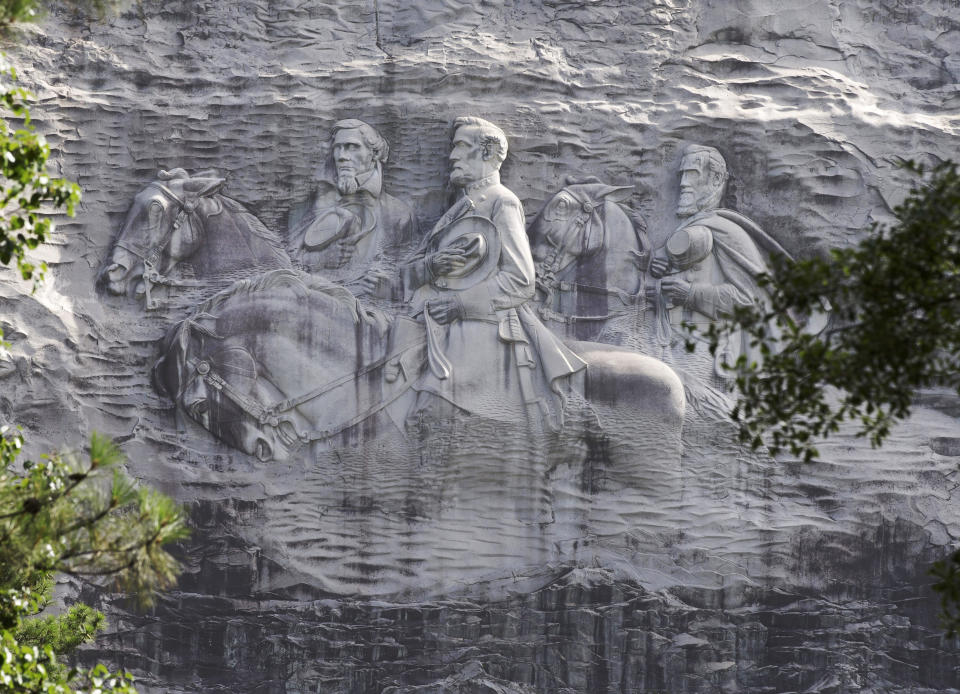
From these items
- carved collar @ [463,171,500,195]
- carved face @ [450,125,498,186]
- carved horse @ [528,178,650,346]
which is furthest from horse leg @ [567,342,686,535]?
carved face @ [450,125,498,186]

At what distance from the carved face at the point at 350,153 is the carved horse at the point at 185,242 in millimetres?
729

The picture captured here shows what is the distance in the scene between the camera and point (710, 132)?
45.2ft

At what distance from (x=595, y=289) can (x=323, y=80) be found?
2582mm

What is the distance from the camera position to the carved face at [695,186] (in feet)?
44.5

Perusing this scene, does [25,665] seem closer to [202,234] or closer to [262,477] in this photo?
[262,477]

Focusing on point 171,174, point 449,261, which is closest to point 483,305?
point 449,261

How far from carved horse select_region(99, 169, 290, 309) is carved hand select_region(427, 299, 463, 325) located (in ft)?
3.79

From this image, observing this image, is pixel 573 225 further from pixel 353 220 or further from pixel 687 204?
pixel 353 220

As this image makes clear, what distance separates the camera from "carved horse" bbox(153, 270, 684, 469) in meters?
13.0

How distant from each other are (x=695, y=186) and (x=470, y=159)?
1.70 m

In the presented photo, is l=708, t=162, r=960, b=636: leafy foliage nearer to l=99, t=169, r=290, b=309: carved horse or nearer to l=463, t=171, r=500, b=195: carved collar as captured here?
l=463, t=171, r=500, b=195: carved collar

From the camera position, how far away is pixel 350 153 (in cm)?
1347

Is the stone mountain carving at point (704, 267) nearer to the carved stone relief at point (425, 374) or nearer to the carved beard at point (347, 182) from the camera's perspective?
the carved stone relief at point (425, 374)

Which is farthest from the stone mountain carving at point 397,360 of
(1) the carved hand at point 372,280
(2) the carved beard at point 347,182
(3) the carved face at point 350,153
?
(3) the carved face at point 350,153
